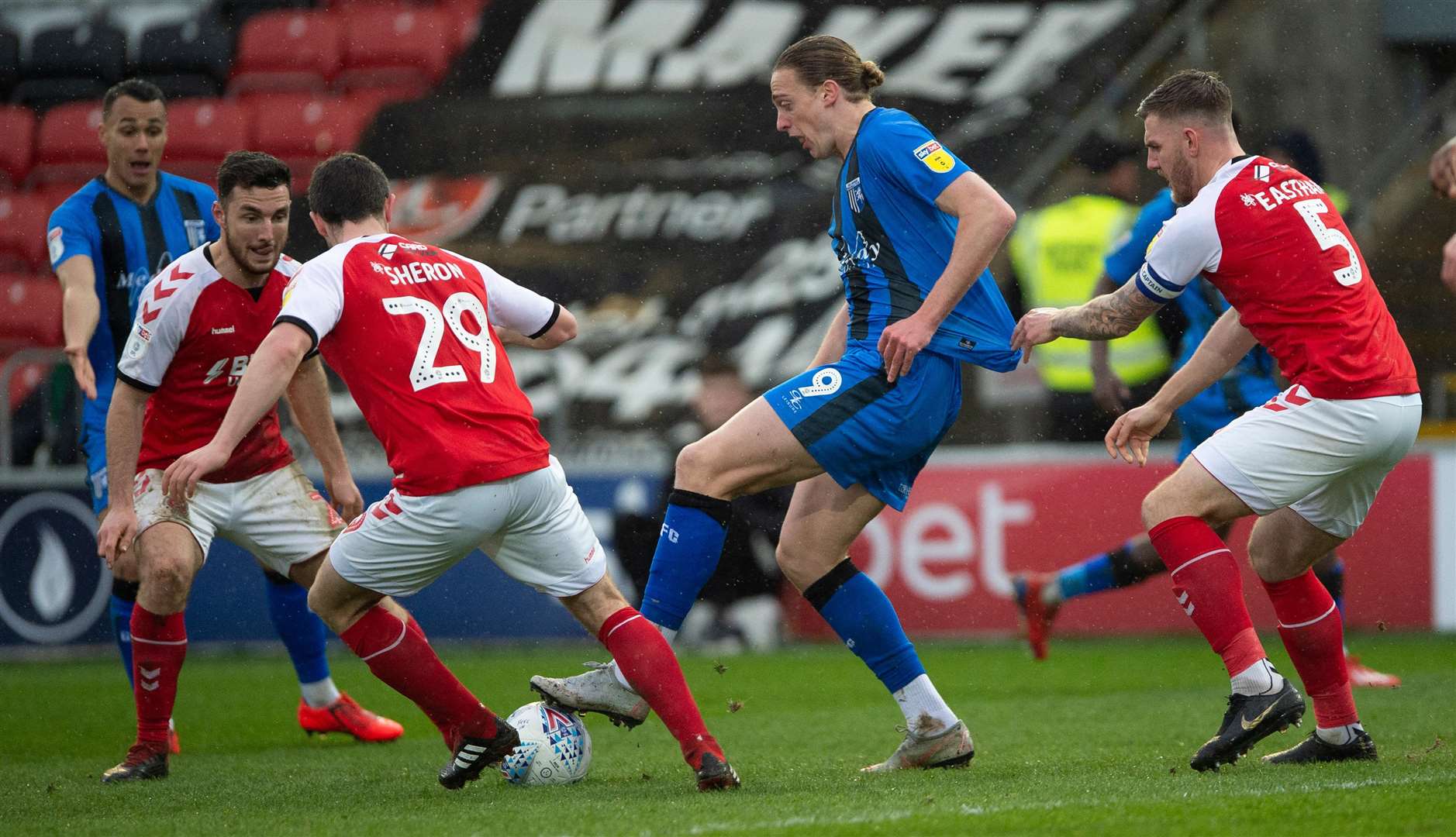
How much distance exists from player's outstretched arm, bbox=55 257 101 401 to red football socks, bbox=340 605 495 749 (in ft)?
6.79

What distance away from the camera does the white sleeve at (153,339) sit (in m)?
5.13

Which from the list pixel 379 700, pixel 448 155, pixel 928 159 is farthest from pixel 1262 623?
pixel 448 155

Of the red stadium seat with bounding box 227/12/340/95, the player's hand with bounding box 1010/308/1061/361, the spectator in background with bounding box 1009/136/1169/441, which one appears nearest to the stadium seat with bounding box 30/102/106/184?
the red stadium seat with bounding box 227/12/340/95

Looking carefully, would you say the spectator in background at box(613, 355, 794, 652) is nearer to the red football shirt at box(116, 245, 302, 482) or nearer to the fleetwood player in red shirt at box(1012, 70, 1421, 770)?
the red football shirt at box(116, 245, 302, 482)

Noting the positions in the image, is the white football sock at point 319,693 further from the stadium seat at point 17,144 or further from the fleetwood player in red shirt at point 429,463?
the stadium seat at point 17,144

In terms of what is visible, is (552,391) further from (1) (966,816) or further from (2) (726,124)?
(1) (966,816)

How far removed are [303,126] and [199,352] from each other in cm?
952

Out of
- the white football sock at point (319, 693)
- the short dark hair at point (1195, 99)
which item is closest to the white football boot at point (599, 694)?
the white football sock at point (319, 693)

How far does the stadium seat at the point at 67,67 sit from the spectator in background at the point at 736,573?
8.23 m

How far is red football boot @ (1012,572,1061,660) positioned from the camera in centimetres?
746

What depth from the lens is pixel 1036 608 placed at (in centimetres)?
750

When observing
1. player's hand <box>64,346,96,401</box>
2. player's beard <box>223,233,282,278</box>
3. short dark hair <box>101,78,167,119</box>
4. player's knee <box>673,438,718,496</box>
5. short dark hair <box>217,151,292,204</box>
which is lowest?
player's knee <box>673,438,718,496</box>

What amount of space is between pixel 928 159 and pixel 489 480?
1.48m

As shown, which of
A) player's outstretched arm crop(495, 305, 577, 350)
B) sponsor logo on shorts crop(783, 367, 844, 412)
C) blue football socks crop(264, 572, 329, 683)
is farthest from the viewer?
blue football socks crop(264, 572, 329, 683)
